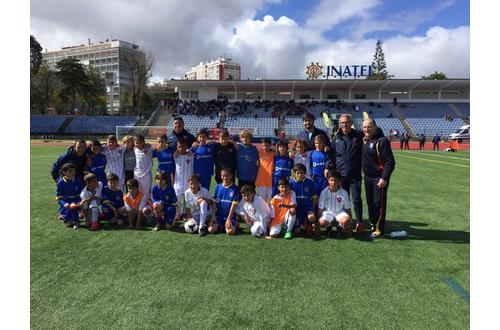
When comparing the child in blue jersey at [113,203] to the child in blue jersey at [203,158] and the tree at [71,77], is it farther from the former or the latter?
the tree at [71,77]

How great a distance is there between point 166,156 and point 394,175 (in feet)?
31.8

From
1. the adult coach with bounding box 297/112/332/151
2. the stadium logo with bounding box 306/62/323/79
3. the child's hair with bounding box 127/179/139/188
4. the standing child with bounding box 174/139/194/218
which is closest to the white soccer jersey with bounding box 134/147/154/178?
the child's hair with bounding box 127/179/139/188

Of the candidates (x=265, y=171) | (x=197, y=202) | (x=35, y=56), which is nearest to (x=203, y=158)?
(x=197, y=202)

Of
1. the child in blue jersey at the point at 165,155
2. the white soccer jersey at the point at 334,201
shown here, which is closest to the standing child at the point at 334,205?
the white soccer jersey at the point at 334,201

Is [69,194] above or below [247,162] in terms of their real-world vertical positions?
below

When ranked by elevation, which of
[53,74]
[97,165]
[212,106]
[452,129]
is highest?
[53,74]

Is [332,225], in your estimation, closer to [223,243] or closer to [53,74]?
[223,243]

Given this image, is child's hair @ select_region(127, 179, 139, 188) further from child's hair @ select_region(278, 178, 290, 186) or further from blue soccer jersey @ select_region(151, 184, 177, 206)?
child's hair @ select_region(278, 178, 290, 186)

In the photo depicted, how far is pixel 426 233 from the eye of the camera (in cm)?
573

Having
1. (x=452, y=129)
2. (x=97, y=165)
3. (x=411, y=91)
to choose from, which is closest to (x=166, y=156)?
(x=97, y=165)

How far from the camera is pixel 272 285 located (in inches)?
145

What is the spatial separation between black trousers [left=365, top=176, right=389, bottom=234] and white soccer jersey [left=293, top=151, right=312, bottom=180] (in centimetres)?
104

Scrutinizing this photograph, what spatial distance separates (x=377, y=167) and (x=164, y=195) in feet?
11.9

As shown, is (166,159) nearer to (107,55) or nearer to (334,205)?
(334,205)
